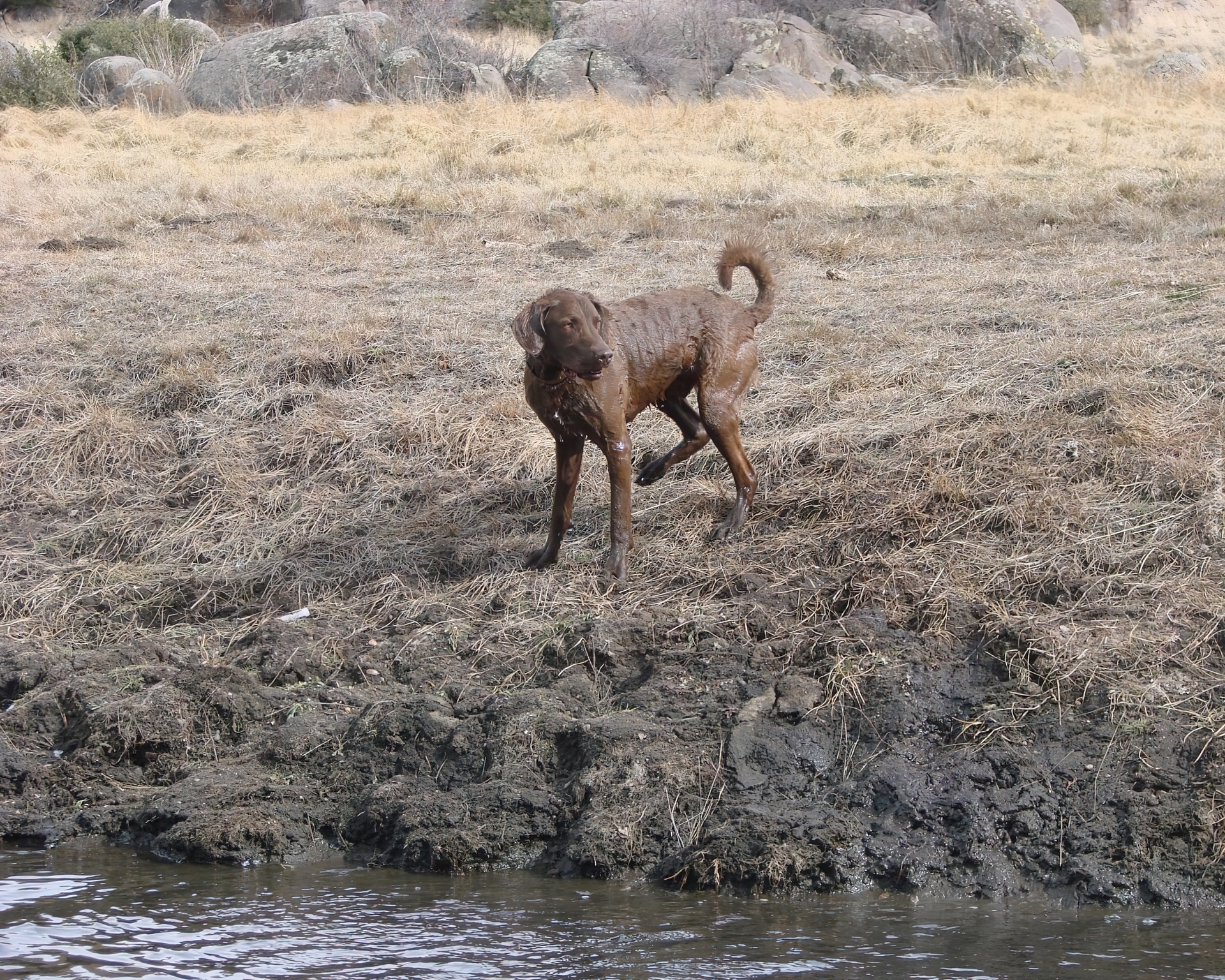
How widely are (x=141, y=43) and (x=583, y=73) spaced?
9.23 meters

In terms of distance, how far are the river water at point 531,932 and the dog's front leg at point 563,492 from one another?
2.11m

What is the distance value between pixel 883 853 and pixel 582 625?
1.80 metres

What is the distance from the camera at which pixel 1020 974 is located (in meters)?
3.42

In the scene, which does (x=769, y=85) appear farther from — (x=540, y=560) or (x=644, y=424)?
(x=540, y=560)

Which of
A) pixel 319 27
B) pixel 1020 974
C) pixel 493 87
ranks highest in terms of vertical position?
pixel 319 27

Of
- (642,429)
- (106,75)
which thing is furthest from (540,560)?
(106,75)

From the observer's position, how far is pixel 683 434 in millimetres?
6512

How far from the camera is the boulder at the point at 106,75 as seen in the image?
22.6 m

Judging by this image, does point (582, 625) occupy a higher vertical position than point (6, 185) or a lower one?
lower

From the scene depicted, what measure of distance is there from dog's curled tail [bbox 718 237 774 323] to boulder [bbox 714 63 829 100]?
15.7 meters

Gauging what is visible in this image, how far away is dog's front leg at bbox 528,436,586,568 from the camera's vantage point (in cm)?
584

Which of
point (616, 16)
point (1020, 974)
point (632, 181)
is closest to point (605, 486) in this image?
point (1020, 974)

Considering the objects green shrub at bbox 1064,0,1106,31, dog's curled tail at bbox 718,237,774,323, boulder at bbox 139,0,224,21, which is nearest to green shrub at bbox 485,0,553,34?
boulder at bbox 139,0,224,21

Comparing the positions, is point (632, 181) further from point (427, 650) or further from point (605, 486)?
point (427, 650)
